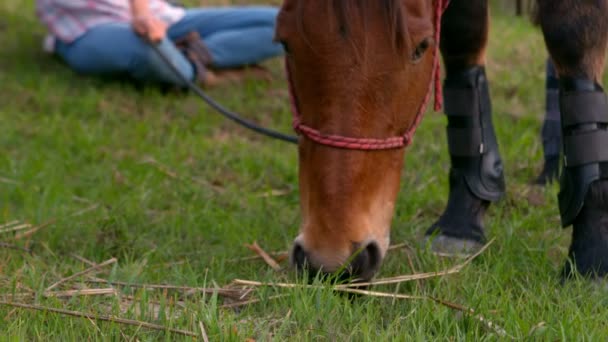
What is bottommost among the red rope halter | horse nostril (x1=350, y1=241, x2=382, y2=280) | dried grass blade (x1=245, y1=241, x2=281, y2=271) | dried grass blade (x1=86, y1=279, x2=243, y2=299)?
dried grass blade (x1=245, y1=241, x2=281, y2=271)

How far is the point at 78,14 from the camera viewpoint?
5730mm

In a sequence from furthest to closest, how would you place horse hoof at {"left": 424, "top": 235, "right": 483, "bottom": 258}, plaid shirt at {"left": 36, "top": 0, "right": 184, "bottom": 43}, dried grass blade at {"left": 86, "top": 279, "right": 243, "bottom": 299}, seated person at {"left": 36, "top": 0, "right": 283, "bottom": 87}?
plaid shirt at {"left": 36, "top": 0, "right": 184, "bottom": 43}, seated person at {"left": 36, "top": 0, "right": 283, "bottom": 87}, horse hoof at {"left": 424, "top": 235, "right": 483, "bottom": 258}, dried grass blade at {"left": 86, "top": 279, "right": 243, "bottom": 299}

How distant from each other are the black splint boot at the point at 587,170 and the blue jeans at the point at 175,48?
133 inches

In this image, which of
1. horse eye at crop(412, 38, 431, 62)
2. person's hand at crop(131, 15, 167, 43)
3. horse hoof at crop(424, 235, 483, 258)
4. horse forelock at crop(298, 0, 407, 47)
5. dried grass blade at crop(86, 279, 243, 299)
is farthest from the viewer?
person's hand at crop(131, 15, 167, 43)

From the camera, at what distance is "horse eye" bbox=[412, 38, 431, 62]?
7.50 ft

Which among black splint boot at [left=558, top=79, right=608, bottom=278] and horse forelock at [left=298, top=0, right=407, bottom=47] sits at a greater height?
horse forelock at [left=298, top=0, right=407, bottom=47]

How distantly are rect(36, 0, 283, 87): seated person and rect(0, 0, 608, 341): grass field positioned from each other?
0.18m

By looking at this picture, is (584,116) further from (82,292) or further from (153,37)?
(153,37)

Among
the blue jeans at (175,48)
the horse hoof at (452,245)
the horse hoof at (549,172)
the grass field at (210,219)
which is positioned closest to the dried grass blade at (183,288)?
the grass field at (210,219)

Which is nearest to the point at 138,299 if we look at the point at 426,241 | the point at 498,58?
the point at 426,241

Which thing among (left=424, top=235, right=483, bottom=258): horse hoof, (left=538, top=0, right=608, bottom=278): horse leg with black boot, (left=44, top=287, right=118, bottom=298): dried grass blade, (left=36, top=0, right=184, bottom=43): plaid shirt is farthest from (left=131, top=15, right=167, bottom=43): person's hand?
(left=538, top=0, right=608, bottom=278): horse leg with black boot

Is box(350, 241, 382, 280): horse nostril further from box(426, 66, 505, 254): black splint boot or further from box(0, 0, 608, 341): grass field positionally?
box(426, 66, 505, 254): black splint boot

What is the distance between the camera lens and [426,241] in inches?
119

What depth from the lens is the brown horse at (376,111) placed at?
7.21ft
